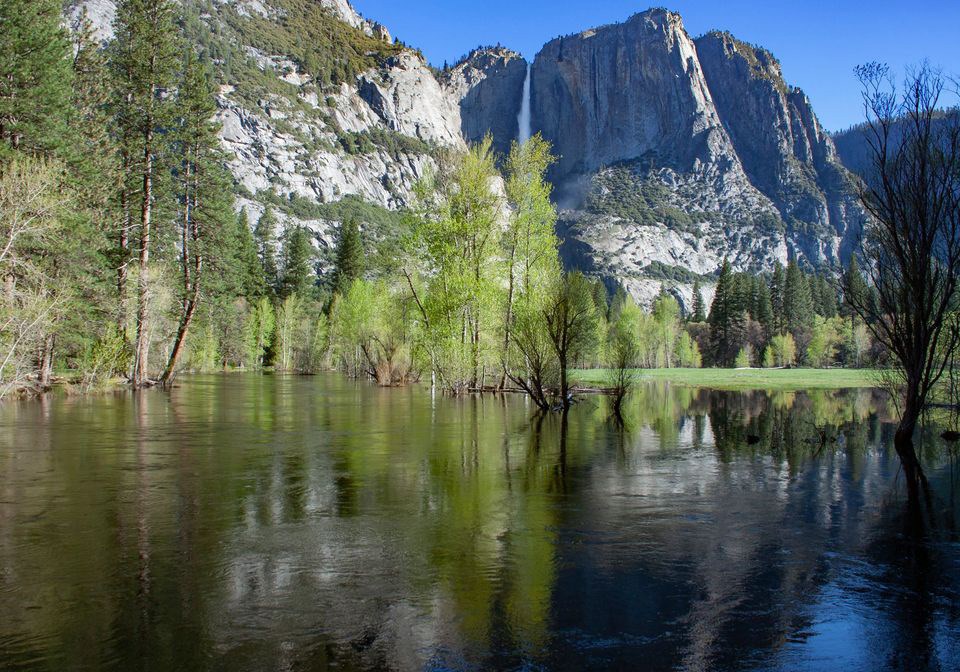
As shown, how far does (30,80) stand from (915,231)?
123 ft

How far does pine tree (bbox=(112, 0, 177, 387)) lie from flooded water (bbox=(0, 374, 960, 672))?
976 inches

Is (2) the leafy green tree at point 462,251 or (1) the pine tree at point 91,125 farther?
(2) the leafy green tree at point 462,251

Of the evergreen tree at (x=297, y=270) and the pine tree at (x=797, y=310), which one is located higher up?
the evergreen tree at (x=297, y=270)

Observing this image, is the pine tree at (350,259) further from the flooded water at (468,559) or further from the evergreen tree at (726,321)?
the flooded water at (468,559)

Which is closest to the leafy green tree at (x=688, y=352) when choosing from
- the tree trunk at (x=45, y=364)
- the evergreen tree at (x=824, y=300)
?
the evergreen tree at (x=824, y=300)

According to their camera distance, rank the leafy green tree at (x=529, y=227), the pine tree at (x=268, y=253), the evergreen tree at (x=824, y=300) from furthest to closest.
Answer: the evergreen tree at (x=824, y=300) < the pine tree at (x=268, y=253) < the leafy green tree at (x=529, y=227)

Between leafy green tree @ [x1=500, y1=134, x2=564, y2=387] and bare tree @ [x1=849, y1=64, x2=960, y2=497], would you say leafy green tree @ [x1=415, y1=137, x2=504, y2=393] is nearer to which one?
leafy green tree @ [x1=500, y1=134, x2=564, y2=387]

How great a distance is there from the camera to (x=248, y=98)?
7559 inches

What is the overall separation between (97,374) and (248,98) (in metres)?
178

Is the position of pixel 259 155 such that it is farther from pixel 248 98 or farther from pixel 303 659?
pixel 303 659

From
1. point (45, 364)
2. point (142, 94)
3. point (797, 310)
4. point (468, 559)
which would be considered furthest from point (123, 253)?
point (797, 310)

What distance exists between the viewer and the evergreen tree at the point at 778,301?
11944cm

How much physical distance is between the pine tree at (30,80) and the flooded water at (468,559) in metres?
20.4

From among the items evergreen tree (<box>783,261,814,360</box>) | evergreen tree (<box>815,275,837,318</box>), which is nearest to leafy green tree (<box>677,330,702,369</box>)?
evergreen tree (<box>783,261,814,360</box>)
